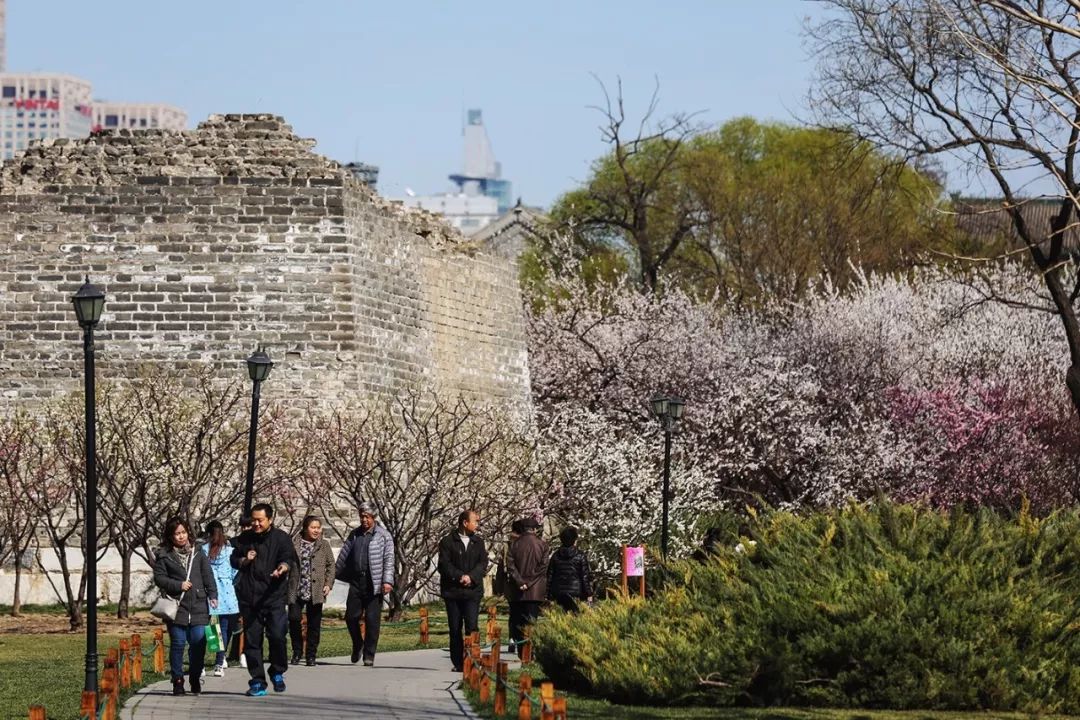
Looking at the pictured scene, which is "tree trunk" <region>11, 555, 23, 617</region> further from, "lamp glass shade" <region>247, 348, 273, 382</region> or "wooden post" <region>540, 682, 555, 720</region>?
"wooden post" <region>540, 682, 555, 720</region>

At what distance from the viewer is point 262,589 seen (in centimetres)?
1720

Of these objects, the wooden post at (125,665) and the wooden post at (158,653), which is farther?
the wooden post at (158,653)

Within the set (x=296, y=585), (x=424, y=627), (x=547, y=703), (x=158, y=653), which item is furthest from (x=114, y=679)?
(x=424, y=627)

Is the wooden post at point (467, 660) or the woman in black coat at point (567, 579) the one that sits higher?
the woman in black coat at point (567, 579)

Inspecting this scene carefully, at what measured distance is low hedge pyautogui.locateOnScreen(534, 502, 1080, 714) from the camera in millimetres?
15750

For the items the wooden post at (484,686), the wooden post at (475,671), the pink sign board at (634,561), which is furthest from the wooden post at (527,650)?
the wooden post at (484,686)

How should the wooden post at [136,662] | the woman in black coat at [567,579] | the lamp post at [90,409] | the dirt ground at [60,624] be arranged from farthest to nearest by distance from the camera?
the dirt ground at [60,624], the woman in black coat at [567,579], the wooden post at [136,662], the lamp post at [90,409]

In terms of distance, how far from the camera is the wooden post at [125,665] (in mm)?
17438

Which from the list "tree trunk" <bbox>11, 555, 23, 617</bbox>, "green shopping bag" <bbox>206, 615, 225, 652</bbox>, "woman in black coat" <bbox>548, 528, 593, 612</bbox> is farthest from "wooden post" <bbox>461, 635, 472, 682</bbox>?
"tree trunk" <bbox>11, 555, 23, 617</bbox>

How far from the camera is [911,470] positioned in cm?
3797

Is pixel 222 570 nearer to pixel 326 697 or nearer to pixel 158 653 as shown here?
pixel 326 697

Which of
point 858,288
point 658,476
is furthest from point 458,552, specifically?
point 858,288

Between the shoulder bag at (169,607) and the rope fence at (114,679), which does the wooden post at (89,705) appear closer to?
the rope fence at (114,679)

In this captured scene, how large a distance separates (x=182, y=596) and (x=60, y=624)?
1147 centimetres
